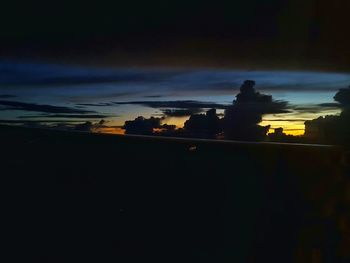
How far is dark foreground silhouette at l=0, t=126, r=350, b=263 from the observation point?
261 centimetres

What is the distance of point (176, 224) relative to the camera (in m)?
2.71

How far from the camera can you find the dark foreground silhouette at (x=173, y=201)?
261 centimetres

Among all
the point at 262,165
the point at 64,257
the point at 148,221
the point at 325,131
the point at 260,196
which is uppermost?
the point at 325,131

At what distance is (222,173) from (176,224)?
1.23 ft

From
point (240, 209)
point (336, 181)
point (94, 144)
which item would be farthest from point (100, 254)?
point (336, 181)

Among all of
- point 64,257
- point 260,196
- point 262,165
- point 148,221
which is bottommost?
point 64,257

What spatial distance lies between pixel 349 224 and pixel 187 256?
2.74ft

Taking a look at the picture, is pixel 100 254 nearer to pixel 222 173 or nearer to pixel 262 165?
pixel 222 173

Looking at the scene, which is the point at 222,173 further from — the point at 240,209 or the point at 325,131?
the point at 325,131

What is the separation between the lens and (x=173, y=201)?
8.89ft

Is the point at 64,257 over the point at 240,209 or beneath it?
Answer: beneath

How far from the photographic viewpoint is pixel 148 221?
2764 millimetres

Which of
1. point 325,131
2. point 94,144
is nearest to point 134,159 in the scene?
point 94,144

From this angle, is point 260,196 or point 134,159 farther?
point 134,159
